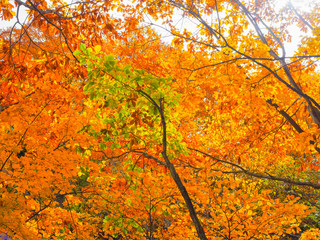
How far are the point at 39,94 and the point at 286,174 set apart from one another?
10.0 metres

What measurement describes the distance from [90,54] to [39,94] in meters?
2.60

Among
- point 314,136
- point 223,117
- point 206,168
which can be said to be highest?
point 223,117

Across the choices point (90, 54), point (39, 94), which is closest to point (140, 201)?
point (39, 94)

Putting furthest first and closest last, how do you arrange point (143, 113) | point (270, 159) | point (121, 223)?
point (270, 159) → point (121, 223) → point (143, 113)

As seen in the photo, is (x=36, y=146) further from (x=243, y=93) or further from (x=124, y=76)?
(x=243, y=93)

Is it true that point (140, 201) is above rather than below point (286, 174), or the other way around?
below

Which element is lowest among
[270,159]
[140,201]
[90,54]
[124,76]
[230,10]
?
[140,201]

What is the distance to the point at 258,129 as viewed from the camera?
229 inches

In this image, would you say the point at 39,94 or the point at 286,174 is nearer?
the point at 39,94

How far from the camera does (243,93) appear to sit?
14.4 feet

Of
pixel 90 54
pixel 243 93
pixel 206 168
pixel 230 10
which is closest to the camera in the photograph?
pixel 90 54

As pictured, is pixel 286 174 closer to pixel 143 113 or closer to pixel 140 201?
pixel 140 201

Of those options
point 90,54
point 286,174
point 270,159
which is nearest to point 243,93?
point 90,54

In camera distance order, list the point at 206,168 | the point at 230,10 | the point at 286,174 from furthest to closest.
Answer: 1. the point at 286,174
2. the point at 230,10
3. the point at 206,168
